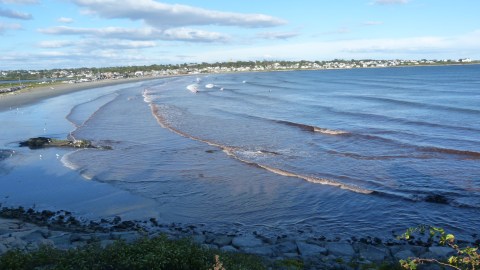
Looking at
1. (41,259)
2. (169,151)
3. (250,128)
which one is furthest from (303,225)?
(250,128)

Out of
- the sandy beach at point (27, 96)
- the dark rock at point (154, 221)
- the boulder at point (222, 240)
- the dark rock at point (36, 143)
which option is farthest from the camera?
the sandy beach at point (27, 96)

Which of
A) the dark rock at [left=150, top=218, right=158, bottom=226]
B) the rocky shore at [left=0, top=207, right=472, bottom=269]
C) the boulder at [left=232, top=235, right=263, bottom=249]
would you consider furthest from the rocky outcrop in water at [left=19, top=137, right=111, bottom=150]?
the boulder at [left=232, top=235, right=263, bottom=249]

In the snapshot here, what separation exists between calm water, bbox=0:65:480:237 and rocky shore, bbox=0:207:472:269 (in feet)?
2.57

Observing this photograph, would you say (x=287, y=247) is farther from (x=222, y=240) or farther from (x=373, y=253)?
(x=373, y=253)

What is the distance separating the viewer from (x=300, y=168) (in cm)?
1822

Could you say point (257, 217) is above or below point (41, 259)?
below

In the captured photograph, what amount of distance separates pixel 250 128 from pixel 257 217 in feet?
57.0

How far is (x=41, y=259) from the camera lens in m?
7.49

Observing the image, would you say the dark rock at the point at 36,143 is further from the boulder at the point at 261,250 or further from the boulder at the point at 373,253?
the boulder at the point at 373,253

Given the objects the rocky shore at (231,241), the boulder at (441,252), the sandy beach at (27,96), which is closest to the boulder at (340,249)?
the rocky shore at (231,241)

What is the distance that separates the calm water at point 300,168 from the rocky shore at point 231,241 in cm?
78

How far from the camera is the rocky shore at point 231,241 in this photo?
932cm

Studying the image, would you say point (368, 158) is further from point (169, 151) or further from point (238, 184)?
point (169, 151)

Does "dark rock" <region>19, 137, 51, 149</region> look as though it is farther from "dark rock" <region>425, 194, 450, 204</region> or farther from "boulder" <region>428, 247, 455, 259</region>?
"boulder" <region>428, 247, 455, 259</region>
